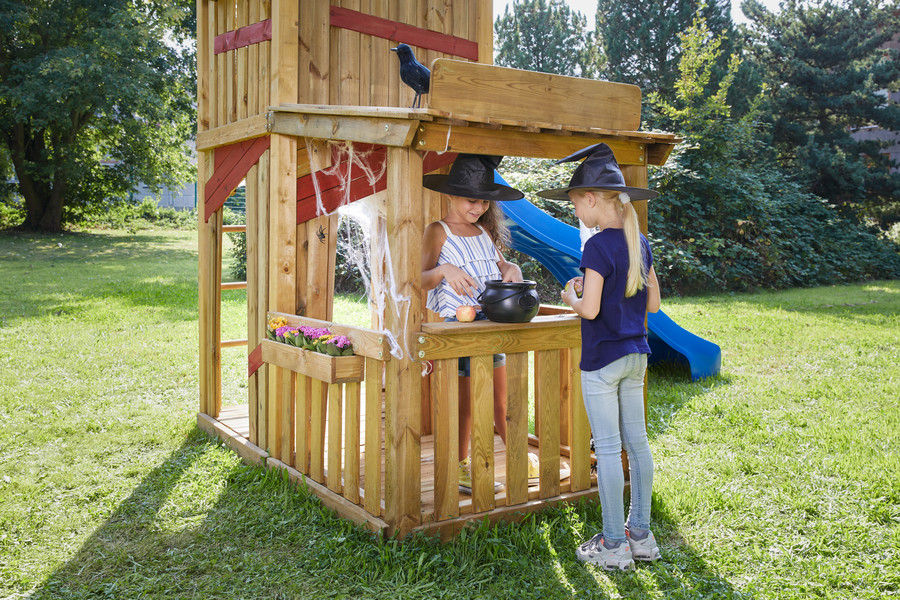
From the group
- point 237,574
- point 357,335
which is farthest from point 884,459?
point 237,574

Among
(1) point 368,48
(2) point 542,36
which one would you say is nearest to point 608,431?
(1) point 368,48

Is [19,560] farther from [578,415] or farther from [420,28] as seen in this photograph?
[420,28]

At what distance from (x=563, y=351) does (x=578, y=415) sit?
14.2 inches

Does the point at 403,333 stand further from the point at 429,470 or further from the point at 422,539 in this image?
the point at 429,470

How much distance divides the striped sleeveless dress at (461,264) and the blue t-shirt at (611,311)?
0.88m

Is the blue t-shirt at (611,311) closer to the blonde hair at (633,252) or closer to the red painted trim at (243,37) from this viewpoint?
the blonde hair at (633,252)

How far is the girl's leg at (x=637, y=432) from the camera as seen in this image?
323 cm

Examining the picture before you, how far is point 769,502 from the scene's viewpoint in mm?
4016

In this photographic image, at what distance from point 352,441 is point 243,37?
2.78 metres

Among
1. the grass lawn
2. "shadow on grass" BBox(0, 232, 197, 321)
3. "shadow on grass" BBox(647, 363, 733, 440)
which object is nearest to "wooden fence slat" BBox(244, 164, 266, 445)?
the grass lawn

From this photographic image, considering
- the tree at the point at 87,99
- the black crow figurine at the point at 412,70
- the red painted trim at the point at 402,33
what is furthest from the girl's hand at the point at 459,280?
the tree at the point at 87,99

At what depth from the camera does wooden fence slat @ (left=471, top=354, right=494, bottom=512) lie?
3.51 m

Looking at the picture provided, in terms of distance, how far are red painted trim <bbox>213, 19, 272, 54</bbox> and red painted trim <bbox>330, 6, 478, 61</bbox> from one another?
0.41 metres

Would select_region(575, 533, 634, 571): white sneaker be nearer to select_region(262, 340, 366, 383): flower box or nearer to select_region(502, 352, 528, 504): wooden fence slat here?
select_region(502, 352, 528, 504): wooden fence slat
